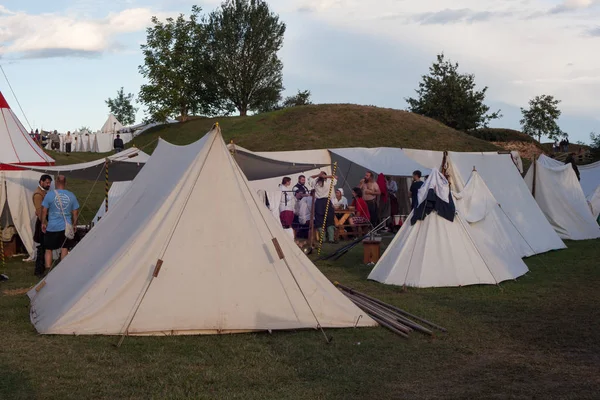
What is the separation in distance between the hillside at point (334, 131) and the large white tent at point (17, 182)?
2192 cm

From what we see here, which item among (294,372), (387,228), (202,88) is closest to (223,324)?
(294,372)

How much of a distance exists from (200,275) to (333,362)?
6.15 feet

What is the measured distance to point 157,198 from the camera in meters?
7.97

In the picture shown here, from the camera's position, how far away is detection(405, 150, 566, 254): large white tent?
51.3 ft

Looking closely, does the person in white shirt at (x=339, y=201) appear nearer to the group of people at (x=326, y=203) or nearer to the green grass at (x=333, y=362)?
the group of people at (x=326, y=203)

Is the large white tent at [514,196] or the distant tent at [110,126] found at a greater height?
the distant tent at [110,126]

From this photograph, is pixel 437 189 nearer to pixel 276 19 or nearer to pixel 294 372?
pixel 294 372

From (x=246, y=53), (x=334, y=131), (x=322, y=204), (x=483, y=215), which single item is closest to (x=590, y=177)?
(x=322, y=204)

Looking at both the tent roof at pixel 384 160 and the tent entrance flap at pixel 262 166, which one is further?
the tent roof at pixel 384 160

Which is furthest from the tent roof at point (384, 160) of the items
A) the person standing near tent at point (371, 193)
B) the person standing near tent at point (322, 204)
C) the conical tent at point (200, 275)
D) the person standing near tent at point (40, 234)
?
the conical tent at point (200, 275)

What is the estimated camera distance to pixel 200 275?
7.41 metres

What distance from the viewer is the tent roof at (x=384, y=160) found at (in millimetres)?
19734

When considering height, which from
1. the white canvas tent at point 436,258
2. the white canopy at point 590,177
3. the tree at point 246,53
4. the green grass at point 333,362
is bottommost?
the green grass at point 333,362

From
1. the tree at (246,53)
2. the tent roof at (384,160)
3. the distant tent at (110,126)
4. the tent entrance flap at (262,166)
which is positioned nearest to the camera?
the tent entrance flap at (262,166)
